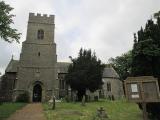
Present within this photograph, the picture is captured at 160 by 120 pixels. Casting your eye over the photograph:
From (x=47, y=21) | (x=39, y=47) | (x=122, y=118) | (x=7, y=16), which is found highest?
(x=47, y=21)

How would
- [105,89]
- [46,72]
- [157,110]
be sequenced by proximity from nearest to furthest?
[157,110] < [46,72] < [105,89]

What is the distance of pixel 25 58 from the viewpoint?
4078 cm

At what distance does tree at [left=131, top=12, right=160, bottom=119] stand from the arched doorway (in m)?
28.6

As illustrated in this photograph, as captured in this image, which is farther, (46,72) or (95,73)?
(46,72)

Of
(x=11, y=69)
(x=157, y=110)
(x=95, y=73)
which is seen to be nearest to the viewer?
(x=157, y=110)

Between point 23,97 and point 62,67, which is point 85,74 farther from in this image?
point 62,67

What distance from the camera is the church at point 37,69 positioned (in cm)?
3938

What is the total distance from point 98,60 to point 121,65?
31373 mm

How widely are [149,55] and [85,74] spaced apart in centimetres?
2294

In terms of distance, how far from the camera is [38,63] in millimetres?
40906

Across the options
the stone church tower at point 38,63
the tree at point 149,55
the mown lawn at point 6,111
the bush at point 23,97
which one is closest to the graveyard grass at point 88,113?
the tree at point 149,55

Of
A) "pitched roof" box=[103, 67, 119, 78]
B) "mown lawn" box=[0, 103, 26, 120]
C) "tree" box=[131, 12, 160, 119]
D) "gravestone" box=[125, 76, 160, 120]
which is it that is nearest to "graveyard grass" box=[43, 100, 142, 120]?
"tree" box=[131, 12, 160, 119]

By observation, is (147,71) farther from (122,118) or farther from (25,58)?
(25,58)

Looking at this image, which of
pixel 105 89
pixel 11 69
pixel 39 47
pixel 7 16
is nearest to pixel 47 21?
pixel 39 47
